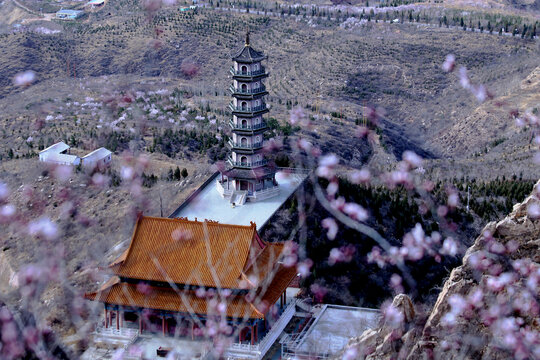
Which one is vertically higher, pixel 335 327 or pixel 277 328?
pixel 277 328

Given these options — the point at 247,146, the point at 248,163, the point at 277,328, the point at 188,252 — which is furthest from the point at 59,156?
the point at 277,328

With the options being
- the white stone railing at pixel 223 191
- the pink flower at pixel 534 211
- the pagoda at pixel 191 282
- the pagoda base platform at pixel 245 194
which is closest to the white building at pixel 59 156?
the white stone railing at pixel 223 191

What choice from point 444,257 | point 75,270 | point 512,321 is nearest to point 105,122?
point 75,270

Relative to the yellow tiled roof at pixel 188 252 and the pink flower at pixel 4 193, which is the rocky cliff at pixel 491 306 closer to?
the yellow tiled roof at pixel 188 252

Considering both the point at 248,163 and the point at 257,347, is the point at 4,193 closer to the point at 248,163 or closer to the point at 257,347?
the point at 248,163

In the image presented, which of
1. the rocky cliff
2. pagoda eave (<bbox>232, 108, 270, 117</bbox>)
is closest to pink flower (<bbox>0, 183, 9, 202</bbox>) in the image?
pagoda eave (<bbox>232, 108, 270, 117</bbox>)
